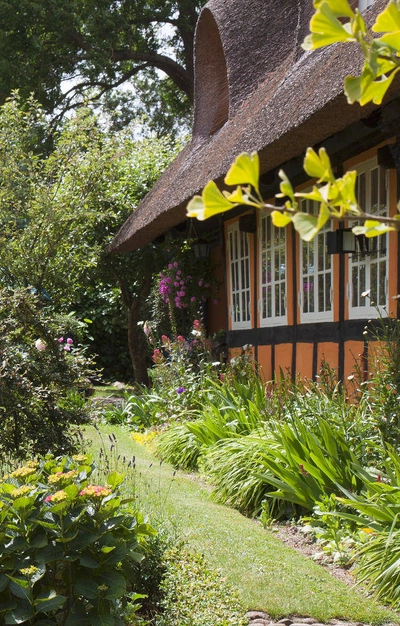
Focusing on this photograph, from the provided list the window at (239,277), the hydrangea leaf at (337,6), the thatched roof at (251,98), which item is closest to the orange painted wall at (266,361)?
the window at (239,277)

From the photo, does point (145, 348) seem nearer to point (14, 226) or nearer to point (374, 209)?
point (14, 226)

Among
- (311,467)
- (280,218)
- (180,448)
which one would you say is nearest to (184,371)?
(180,448)

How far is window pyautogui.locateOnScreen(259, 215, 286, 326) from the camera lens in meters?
8.77

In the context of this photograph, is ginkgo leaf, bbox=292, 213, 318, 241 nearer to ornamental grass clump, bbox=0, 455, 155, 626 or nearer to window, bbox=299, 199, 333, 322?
ornamental grass clump, bbox=0, 455, 155, 626

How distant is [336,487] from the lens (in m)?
5.31

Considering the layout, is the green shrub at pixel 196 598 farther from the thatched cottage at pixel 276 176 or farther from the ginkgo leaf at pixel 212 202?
the thatched cottage at pixel 276 176

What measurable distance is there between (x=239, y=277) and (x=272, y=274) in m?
1.38

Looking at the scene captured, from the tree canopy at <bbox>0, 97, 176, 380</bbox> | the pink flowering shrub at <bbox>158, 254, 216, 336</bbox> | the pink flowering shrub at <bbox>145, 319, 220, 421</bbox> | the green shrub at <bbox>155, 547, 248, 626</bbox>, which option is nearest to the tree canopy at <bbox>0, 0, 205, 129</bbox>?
the tree canopy at <bbox>0, 97, 176, 380</bbox>

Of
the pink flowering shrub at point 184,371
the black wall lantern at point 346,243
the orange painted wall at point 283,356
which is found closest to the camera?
the black wall lantern at point 346,243

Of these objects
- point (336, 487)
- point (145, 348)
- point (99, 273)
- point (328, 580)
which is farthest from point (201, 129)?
point (328, 580)

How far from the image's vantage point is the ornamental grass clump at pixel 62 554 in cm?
313

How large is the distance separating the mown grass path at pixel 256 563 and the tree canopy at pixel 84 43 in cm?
1307

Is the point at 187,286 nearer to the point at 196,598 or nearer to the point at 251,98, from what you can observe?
the point at 251,98

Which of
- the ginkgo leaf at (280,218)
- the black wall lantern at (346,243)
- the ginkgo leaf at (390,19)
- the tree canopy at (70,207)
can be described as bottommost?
the ginkgo leaf at (280,218)
